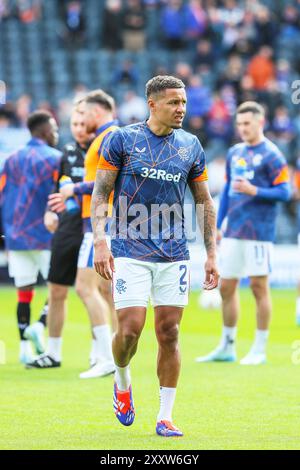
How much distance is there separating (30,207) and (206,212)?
14.3 feet

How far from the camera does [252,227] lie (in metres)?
11.8

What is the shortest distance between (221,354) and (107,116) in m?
2.89

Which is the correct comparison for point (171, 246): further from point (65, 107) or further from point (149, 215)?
point (65, 107)

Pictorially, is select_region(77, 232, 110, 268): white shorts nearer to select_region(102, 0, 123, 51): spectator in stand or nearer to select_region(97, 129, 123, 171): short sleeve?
select_region(97, 129, 123, 171): short sleeve

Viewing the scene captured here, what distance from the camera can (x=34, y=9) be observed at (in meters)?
27.3

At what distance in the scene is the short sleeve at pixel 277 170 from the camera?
1168cm

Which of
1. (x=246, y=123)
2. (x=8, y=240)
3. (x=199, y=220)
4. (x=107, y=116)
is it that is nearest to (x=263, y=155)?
(x=246, y=123)

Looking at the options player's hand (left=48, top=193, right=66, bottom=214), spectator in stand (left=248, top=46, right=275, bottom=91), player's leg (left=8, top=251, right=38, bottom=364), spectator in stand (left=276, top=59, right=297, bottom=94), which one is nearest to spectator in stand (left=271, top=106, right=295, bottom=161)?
spectator in stand (left=276, top=59, right=297, bottom=94)

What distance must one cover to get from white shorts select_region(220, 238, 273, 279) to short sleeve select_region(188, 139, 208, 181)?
3.93 m

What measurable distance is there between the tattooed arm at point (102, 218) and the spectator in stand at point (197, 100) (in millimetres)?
17997

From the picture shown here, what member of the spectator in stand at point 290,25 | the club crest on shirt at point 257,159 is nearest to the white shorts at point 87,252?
the club crest on shirt at point 257,159

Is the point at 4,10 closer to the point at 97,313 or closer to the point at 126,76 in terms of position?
the point at 126,76

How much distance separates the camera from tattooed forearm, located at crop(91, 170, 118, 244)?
24.9 ft

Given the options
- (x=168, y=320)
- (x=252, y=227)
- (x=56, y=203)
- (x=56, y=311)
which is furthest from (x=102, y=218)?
(x=252, y=227)
